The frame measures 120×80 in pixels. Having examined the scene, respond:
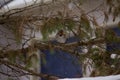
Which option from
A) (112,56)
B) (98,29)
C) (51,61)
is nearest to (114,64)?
(112,56)

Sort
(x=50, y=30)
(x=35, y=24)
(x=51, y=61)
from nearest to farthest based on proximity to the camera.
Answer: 1. (x=50, y=30)
2. (x=35, y=24)
3. (x=51, y=61)

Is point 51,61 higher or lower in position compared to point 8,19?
lower

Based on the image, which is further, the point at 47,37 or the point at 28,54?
the point at 28,54

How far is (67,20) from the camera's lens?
355cm

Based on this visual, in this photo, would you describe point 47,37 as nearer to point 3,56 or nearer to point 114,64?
point 3,56

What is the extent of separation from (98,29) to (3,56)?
51.4 inches

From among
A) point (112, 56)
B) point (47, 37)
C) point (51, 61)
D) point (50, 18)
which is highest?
point (50, 18)

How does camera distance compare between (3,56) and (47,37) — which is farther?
(3,56)

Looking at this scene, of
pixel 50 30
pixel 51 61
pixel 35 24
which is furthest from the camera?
pixel 51 61

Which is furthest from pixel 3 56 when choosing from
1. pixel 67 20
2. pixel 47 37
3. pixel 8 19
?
pixel 67 20

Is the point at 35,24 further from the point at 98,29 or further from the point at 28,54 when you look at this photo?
the point at 98,29

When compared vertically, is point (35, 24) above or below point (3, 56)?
above

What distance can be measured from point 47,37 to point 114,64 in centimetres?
101

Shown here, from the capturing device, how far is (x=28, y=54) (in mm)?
3914
